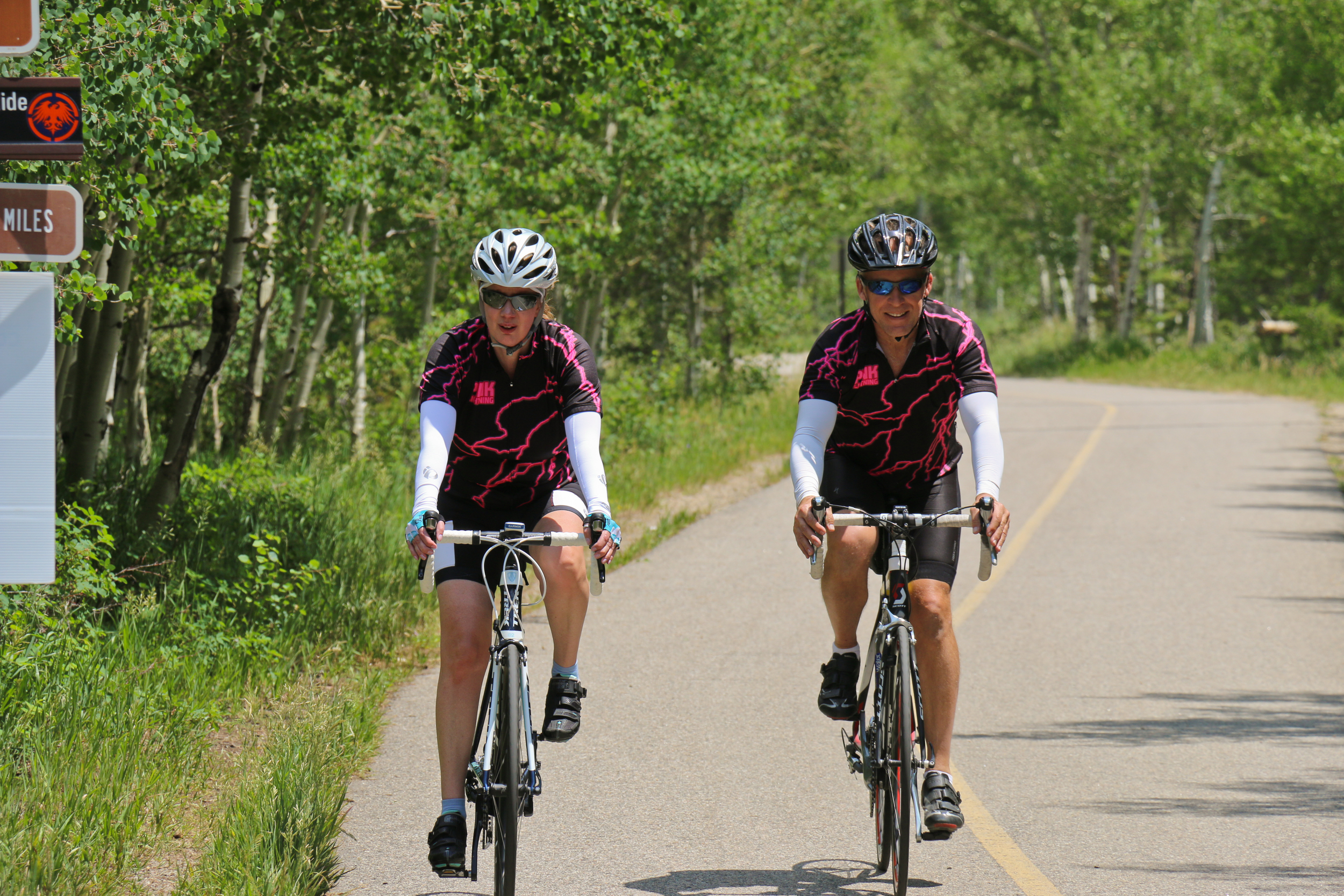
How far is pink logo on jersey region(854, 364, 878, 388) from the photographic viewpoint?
537 cm

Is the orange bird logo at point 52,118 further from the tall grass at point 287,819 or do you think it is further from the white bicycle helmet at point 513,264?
the tall grass at point 287,819

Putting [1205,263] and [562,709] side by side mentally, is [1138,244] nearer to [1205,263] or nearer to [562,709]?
[1205,263]

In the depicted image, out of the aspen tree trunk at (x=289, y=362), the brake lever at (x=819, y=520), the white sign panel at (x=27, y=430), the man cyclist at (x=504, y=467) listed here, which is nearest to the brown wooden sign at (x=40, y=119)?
the white sign panel at (x=27, y=430)

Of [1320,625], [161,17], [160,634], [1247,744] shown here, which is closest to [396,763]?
[160,634]

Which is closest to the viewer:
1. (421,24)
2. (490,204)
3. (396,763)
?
(396,763)

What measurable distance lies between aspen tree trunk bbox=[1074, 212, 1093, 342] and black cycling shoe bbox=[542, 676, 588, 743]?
137ft

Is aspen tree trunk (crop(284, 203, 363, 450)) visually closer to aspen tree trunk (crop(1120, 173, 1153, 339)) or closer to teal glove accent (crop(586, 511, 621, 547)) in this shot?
teal glove accent (crop(586, 511, 621, 547))

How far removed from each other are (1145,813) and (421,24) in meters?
6.11

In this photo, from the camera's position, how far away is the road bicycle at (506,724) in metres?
4.54

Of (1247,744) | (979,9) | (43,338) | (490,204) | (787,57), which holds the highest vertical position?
(979,9)

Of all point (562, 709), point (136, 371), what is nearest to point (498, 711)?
point (562, 709)

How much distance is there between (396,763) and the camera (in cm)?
675

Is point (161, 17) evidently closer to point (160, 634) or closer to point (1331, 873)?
point (160, 634)

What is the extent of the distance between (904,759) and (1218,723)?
3.66 m
